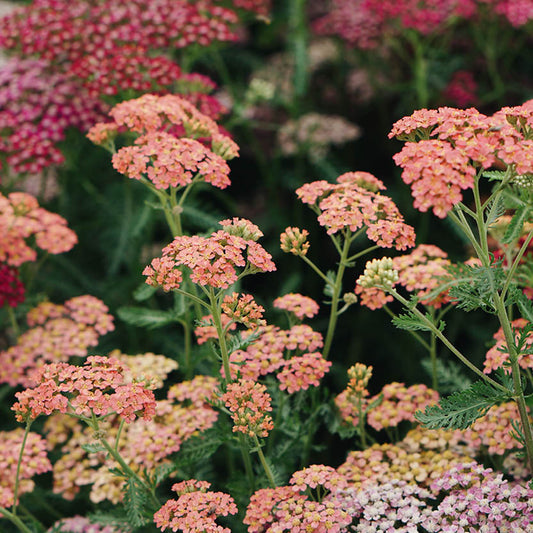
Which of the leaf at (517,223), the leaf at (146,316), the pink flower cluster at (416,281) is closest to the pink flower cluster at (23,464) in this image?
the leaf at (146,316)

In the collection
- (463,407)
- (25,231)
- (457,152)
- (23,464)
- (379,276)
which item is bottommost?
(23,464)

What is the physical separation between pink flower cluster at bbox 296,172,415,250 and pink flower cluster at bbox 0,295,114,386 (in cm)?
103

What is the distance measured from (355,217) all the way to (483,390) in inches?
23.8

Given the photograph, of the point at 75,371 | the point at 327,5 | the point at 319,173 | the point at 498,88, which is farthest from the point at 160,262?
the point at 327,5

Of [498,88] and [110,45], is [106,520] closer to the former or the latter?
[110,45]

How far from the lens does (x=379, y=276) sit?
6.20 ft

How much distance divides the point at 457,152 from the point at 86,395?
3.72 ft

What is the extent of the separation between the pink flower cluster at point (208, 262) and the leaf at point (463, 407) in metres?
0.60

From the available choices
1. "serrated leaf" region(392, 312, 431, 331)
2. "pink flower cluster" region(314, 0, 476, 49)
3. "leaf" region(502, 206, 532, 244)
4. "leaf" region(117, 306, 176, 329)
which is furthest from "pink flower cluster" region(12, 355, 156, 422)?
"pink flower cluster" region(314, 0, 476, 49)

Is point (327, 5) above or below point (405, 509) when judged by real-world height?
above

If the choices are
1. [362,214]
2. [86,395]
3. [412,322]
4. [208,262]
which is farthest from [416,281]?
[86,395]

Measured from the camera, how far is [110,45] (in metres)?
3.04

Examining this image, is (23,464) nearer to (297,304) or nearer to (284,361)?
(284,361)

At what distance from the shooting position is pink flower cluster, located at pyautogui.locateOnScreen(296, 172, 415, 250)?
1967 mm
